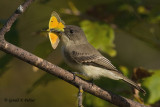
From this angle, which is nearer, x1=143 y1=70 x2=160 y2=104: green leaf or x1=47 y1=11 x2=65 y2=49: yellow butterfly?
x1=47 y1=11 x2=65 y2=49: yellow butterfly

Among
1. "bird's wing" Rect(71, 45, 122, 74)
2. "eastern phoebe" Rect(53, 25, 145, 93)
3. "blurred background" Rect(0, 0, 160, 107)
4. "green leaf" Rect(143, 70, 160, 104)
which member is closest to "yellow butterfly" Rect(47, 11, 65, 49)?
"blurred background" Rect(0, 0, 160, 107)

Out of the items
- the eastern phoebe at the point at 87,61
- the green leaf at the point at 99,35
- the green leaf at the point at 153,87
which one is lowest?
the eastern phoebe at the point at 87,61

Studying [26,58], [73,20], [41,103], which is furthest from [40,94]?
[26,58]

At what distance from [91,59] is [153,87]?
35.3 inches

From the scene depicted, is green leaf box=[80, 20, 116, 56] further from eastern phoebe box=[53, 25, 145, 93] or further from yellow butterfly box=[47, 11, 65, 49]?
yellow butterfly box=[47, 11, 65, 49]

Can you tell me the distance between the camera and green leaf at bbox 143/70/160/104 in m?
3.73

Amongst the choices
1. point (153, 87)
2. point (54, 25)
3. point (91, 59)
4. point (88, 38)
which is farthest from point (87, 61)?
point (54, 25)

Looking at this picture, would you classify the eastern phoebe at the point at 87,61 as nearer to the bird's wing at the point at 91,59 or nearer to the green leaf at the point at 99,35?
the bird's wing at the point at 91,59

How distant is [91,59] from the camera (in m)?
4.25

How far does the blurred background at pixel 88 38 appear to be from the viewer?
3639 mm

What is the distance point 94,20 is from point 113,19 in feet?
1.17

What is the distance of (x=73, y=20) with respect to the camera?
423cm

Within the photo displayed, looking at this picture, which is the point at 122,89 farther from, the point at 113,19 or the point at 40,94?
the point at 40,94

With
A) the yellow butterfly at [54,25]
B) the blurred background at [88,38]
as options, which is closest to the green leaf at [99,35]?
the blurred background at [88,38]
